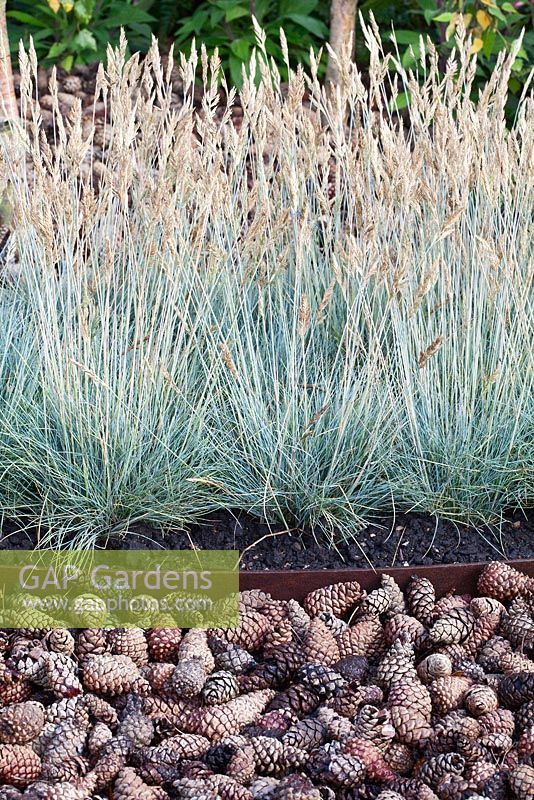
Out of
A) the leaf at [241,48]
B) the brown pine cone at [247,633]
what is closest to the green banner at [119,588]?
the brown pine cone at [247,633]

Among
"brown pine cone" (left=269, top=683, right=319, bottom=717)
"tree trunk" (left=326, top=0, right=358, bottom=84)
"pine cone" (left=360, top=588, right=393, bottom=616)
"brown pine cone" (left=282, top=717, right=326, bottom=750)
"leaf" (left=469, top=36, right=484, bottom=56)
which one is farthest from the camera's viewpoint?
"tree trunk" (left=326, top=0, right=358, bottom=84)

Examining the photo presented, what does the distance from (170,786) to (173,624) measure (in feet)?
1.47

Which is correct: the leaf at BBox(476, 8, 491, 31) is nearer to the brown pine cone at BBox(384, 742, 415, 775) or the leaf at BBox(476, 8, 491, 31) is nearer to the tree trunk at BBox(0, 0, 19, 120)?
the tree trunk at BBox(0, 0, 19, 120)

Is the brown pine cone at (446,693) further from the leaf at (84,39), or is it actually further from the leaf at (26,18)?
the leaf at (26,18)

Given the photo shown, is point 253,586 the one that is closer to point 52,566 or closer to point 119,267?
point 52,566

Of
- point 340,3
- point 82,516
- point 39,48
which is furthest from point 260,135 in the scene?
point 39,48

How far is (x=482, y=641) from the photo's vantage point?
209cm

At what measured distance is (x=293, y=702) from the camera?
6.19 ft

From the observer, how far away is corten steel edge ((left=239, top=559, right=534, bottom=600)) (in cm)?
222

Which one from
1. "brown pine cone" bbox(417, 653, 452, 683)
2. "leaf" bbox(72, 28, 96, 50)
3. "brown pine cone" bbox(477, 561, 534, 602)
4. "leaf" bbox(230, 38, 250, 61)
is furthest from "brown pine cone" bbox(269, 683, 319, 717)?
"leaf" bbox(72, 28, 96, 50)

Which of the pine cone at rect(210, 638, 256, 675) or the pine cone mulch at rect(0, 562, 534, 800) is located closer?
the pine cone mulch at rect(0, 562, 534, 800)

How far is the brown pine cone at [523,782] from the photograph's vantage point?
5.41 feet

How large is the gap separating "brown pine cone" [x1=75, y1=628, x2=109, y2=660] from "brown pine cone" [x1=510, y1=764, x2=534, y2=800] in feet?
2.79

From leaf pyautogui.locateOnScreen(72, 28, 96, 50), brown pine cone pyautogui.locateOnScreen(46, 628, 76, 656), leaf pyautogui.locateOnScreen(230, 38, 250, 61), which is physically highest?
leaf pyautogui.locateOnScreen(72, 28, 96, 50)
